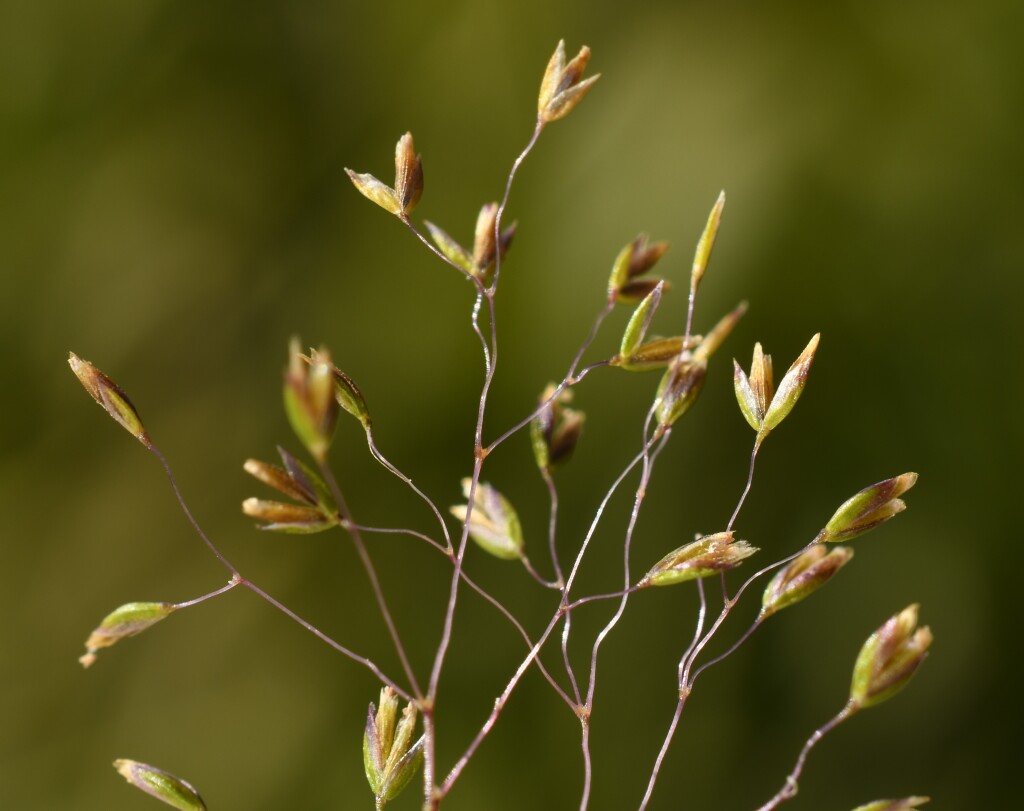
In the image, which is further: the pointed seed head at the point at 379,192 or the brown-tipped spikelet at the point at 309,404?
the pointed seed head at the point at 379,192

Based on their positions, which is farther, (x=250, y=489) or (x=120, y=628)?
(x=250, y=489)

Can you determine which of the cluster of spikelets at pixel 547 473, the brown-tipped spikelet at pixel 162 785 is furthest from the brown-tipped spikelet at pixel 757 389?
the brown-tipped spikelet at pixel 162 785

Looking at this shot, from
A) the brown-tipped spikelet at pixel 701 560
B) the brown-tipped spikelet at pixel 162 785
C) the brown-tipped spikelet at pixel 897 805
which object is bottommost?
the brown-tipped spikelet at pixel 897 805

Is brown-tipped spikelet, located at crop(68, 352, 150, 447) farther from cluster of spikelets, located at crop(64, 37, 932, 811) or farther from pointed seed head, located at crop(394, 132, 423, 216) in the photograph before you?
pointed seed head, located at crop(394, 132, 423, 216)

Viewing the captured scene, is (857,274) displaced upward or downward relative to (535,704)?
upward

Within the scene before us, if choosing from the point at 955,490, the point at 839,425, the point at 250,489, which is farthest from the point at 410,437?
the point at 955,490

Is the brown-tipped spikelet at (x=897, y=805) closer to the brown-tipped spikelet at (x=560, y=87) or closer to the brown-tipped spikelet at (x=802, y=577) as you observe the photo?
the brown-tipped spikelet at (x=802, y=577)

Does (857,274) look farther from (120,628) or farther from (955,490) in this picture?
(120,628)

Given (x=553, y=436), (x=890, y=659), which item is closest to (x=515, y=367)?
(x=553, y=436)

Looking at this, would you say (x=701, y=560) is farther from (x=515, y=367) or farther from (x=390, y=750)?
(x=515, y=367)
